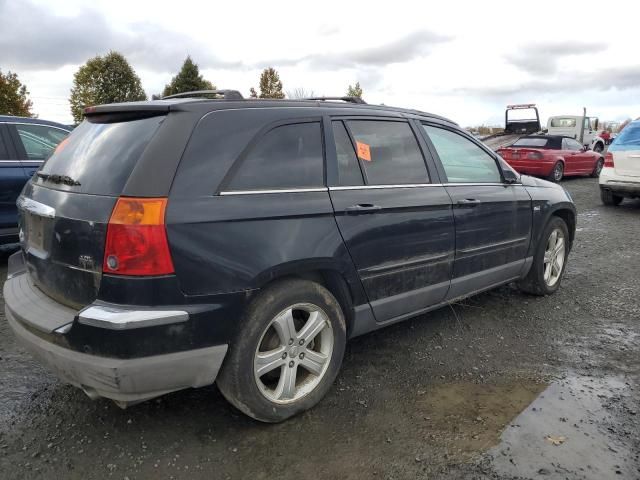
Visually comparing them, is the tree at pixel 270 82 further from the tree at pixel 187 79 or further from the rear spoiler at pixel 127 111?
the rear spoiler at pixel 127 111

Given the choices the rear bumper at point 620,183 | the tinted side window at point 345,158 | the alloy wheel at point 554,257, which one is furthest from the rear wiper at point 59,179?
the rear bumper at point 620,183

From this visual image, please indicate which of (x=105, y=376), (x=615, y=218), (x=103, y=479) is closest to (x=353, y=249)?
(x=105, y=376)

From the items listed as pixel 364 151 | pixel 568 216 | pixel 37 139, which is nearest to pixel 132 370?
pixel 364 151

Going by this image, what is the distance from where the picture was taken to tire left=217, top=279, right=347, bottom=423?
2502 millimetres

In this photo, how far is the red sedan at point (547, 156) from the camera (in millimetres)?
14859

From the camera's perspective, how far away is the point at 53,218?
251 cm

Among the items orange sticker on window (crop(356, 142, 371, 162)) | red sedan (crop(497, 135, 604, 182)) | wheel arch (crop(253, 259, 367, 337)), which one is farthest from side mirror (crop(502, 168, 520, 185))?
red sedan (crop(497, 135, 604, 182))

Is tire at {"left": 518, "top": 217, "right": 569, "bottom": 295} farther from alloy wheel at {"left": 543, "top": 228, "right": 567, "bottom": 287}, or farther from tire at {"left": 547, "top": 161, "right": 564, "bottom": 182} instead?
tire at {"left": 547, "top": 161, "right": 564, "bottom": 182}

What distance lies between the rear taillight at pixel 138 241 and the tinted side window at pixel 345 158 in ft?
3.74

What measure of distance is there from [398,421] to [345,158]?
1.52 m

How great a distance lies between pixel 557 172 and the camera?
1525 cm

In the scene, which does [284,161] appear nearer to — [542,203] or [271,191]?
[271,191]

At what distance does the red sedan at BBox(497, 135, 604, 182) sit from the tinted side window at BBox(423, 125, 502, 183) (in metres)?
11.3

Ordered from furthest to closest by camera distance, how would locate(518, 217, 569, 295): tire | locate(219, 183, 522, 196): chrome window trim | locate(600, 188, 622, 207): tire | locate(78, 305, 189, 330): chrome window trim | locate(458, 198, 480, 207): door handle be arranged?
locate(600, 188, 622, 207): tire < locate(518, 217, 569, 295): tire < locate(458, 198, 480, 207): door handle < locate(219, 183, 522, 196): chrome window trim < locate(78, 305, 189, 330): chrome window trim
